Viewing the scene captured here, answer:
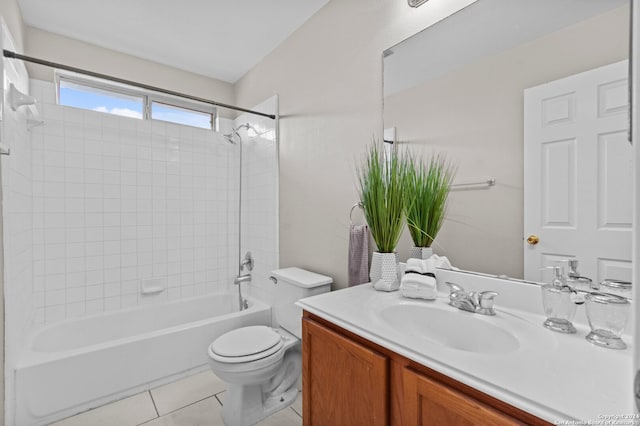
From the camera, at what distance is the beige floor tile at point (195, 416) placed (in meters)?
1.63

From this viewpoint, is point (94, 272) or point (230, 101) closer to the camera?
point (94, 272)

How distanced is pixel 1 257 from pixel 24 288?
57 centimetres

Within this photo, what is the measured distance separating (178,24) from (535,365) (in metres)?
2.71

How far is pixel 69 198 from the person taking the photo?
2.27m

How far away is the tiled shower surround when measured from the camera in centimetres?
220

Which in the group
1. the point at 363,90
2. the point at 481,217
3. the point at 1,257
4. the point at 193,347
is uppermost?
the point at 363,90

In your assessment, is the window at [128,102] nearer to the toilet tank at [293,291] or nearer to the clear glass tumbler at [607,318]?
the toilet tank at [293,291]

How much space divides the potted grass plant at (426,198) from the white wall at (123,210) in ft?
7.11

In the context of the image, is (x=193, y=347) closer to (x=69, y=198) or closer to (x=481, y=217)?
(x=69, y=198)

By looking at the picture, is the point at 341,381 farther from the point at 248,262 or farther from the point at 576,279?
the point at 248,262

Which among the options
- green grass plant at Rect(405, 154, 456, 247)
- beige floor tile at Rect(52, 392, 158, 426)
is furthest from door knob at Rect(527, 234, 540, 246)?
beige floor tile at Rect(52, 392, 158, 426)

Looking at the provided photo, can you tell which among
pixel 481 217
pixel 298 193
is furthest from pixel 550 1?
pixel 298 193

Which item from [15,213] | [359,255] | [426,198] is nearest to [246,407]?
[359,255]

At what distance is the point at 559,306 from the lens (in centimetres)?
87
